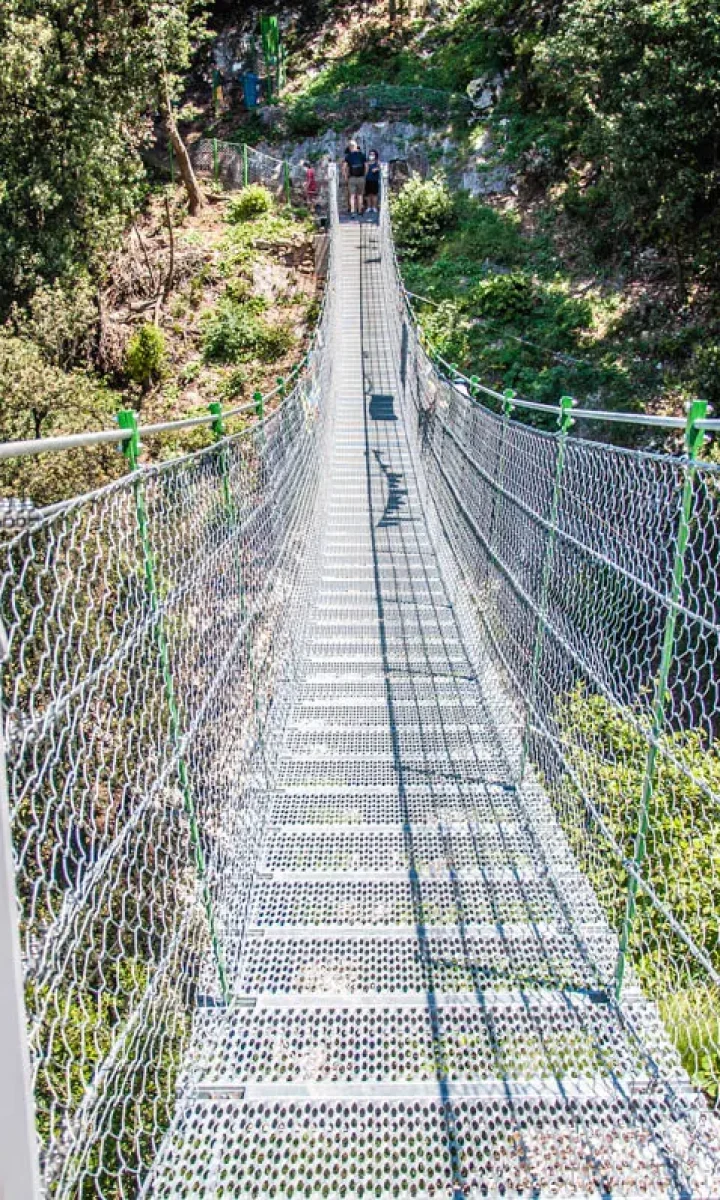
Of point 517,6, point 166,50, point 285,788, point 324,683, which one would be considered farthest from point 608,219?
point 285,788

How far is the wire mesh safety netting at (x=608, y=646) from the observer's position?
5.58 feet

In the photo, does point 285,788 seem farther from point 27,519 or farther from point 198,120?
point 198,120

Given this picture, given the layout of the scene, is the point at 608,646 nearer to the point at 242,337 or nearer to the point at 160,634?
the point at 160,634

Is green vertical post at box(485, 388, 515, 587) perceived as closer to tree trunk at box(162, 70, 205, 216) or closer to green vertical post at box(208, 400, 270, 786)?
green vertical post at box(208, 400, 270, 786)

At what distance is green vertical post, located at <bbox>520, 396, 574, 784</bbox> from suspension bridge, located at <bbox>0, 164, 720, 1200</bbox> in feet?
0.05

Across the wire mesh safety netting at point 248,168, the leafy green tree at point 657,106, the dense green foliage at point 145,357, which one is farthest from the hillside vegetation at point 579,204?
the dense green foliage at point 145,357

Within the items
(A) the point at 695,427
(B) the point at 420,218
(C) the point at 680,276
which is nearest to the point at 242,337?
(B) the point at 420,218

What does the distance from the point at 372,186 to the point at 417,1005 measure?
43.4 feet

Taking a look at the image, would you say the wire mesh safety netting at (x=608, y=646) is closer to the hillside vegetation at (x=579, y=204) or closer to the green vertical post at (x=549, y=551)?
the green vertical post at (x=549, y=551)

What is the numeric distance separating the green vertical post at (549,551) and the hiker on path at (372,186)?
38.9 ft

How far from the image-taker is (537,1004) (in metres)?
1.86

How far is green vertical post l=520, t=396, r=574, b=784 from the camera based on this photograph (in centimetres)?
217

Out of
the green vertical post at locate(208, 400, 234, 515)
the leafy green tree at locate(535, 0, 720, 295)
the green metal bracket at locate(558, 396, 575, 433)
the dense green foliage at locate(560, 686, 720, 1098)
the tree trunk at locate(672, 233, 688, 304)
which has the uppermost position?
the leafy green tree at locate(535, 0, 720, 295)

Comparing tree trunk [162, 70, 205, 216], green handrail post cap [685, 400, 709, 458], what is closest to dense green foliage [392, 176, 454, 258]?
tree trunk [162, 70, 205, 216]
